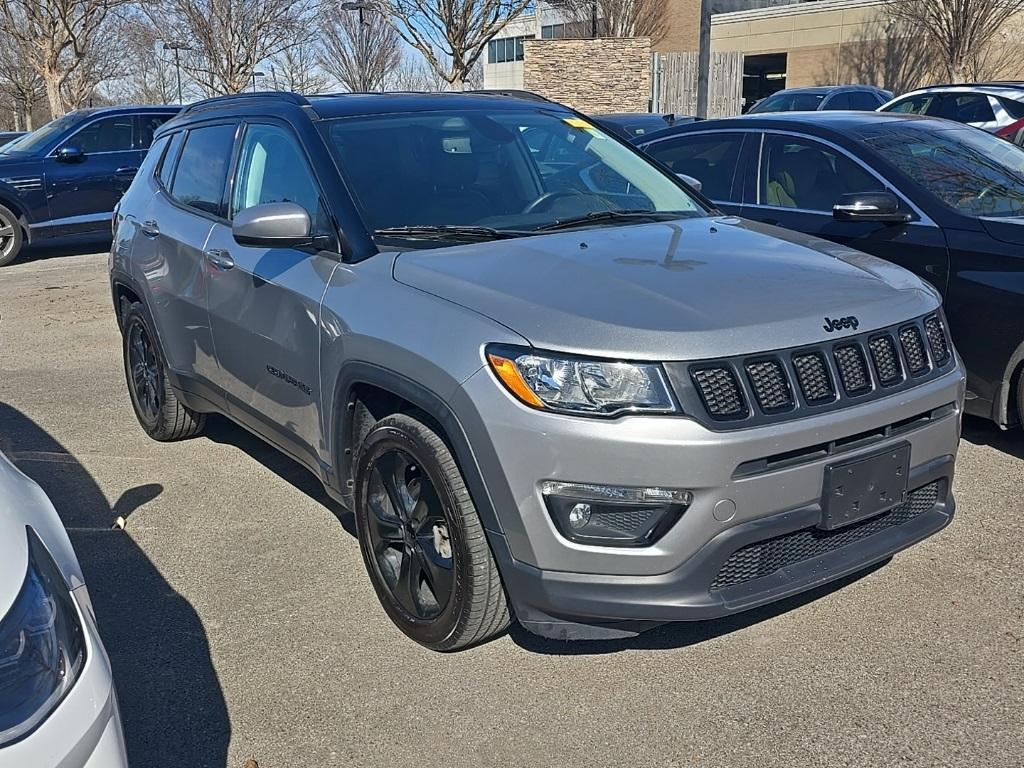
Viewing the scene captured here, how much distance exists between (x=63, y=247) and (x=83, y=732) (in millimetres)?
14076

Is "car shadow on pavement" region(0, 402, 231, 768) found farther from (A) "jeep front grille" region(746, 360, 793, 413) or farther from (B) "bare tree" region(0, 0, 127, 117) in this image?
(B) "bare tree" region(0, 0, 127, 117)

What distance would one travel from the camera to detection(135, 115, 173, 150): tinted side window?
1360cm

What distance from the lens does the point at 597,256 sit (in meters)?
3.42

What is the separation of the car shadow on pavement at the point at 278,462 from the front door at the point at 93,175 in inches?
321

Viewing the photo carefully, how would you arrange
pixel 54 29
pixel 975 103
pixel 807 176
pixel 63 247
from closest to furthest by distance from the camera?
1. pixel 807 176
2. pixel 975 103
3. pixel 63 247
4. pixel 54 29

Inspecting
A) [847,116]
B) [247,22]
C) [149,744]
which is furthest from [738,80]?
[149,744]

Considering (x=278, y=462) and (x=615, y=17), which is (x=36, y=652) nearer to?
(x=278, y=462)

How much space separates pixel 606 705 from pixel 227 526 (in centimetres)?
211

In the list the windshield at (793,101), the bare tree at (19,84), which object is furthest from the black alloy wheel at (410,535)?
the bare tree at (19,84)

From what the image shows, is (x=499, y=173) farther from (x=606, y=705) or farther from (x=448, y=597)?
(x=606, y=705)

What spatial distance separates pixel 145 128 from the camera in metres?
13.7

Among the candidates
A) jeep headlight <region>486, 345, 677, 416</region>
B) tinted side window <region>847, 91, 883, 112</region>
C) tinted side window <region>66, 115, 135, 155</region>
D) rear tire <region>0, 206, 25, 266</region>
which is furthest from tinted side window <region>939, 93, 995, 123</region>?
jeep headlight <region>486, 345, 677, 416</region>

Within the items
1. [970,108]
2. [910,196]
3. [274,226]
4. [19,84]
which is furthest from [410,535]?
[19,84]

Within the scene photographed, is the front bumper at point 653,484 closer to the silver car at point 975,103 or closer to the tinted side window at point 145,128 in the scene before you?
the silver car at point 975,103
